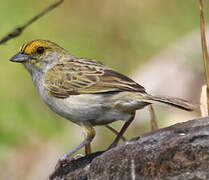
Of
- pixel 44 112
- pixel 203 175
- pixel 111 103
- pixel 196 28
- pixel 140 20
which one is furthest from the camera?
pixel 140 20

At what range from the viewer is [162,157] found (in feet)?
16.5

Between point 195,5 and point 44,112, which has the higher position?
point 195,5

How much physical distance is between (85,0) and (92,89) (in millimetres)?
6670

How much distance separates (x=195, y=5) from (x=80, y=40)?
Result: 7.46 feet

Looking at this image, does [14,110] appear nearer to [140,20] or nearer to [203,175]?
[140,20]

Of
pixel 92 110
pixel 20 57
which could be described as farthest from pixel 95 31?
pixel 92 110

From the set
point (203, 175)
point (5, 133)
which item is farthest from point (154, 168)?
point (5, 133)

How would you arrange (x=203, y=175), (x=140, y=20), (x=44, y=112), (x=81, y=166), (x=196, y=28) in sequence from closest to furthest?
(x=203, y=175) < (x=81, y=166) < (x=44, y=112) < (x=196, y=28) < (x=140, y=20)

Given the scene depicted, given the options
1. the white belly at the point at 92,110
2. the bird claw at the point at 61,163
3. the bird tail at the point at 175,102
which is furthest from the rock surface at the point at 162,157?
the white belly at the point at 92,110

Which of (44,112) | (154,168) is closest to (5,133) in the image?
(44,112)

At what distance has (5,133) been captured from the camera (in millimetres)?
9195

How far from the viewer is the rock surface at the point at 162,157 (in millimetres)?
4922

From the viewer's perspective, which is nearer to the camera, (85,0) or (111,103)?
(111,103)

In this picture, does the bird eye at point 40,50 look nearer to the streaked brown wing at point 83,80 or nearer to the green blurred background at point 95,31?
the streaked brown wing at point 83,80
